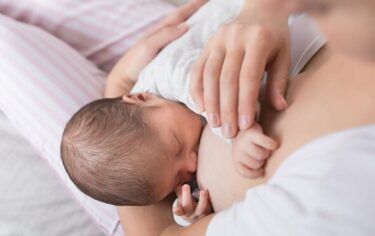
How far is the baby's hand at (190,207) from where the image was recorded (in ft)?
2.39

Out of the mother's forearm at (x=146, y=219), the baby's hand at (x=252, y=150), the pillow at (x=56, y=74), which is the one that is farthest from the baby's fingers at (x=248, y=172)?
the pillow at (x=56, y=74)

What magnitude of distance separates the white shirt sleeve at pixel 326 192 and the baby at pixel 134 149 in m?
0.24

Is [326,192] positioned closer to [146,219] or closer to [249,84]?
[249,84]

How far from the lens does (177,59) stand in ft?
2.63

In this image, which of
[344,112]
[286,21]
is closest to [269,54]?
[286,21]

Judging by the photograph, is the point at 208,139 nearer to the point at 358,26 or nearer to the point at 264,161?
the point at 264,161

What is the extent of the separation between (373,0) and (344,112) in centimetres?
15

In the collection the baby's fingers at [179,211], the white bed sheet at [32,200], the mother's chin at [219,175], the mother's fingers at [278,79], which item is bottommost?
the white bed sheet at [32,200]

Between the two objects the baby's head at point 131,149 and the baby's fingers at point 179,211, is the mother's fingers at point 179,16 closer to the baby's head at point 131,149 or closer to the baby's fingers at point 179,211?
the baby's head at point 131,149

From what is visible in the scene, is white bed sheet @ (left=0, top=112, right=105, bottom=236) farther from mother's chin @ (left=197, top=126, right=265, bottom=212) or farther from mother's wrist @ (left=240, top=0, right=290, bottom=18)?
mother's wrist @ (left=240, top=0, right=290, bottom=18)

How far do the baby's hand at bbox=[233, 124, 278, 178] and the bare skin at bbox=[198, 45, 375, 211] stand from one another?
0.4 inches

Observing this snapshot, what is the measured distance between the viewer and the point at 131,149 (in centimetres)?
77

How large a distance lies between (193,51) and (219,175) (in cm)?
22

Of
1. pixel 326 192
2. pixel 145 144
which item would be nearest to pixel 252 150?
pixel 326 192
